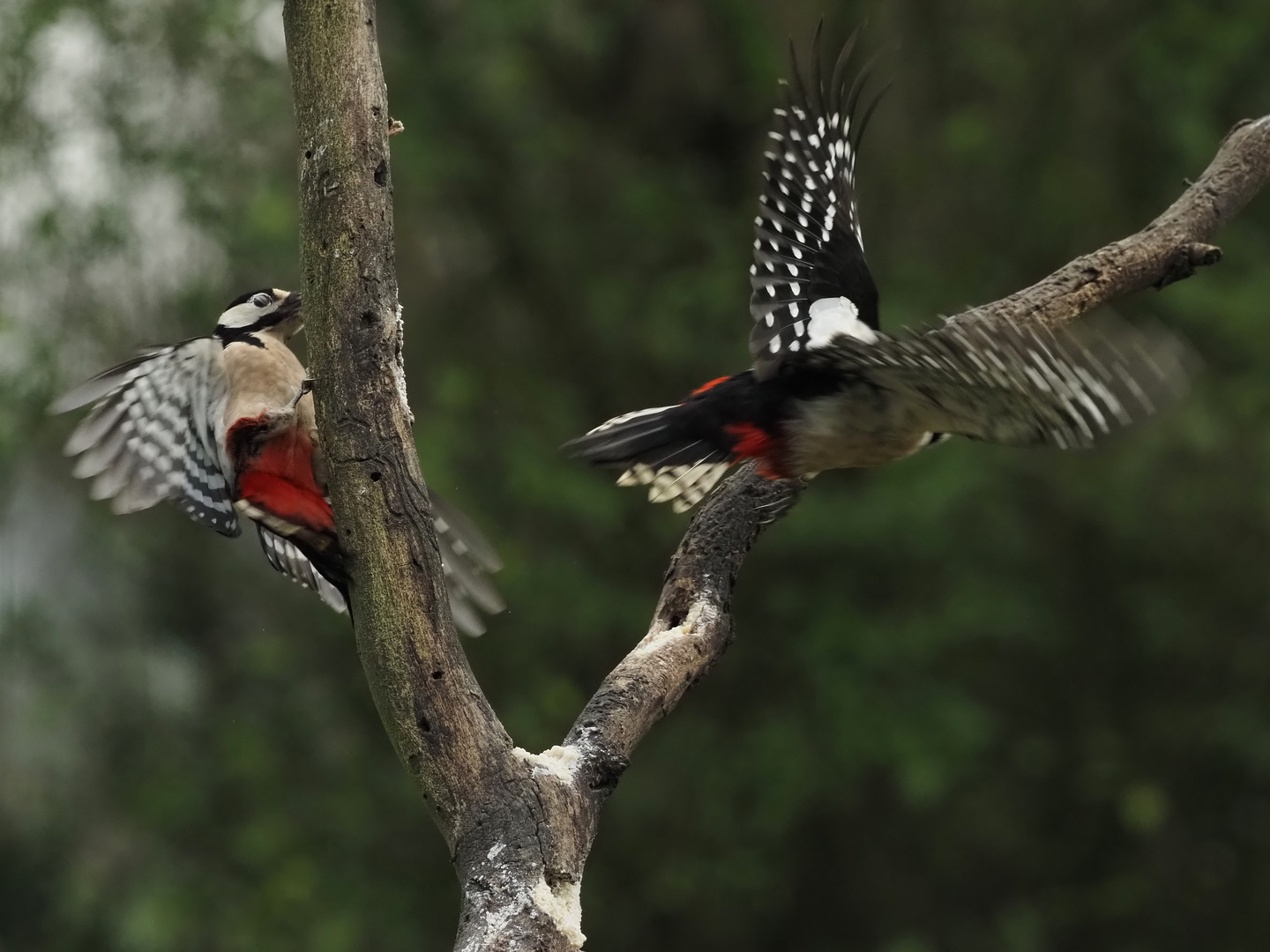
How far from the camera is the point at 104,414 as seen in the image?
2.85 m

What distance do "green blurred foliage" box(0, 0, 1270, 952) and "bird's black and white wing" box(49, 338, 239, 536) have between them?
2790 millimetres

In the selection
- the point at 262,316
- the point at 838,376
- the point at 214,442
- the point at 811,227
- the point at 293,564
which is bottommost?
the point at 293,564

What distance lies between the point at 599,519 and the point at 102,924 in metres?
3.62

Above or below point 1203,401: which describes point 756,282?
above

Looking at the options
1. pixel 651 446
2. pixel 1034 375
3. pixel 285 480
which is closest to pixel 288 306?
pixel 285 480

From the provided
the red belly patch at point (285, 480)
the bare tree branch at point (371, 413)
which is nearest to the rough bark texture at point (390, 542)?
the bare tree branch at point (371, 413)

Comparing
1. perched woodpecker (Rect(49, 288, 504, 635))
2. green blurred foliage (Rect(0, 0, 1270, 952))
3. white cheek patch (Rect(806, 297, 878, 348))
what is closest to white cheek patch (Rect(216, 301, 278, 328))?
perched woodpecker (Rect(49, 288, 504, 635))

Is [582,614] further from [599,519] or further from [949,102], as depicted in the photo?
[949,102]

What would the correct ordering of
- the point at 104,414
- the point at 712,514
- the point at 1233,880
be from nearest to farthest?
1. the point at 104,414
2. the point at 712,514
3. the point at 1233,880

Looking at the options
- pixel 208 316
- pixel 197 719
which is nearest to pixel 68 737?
pixel 197 719

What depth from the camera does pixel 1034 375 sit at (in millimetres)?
2293

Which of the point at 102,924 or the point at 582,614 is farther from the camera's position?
the point at 102,924

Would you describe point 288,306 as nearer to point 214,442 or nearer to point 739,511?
point 214,442

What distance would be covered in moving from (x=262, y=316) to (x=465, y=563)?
79 centimetres
